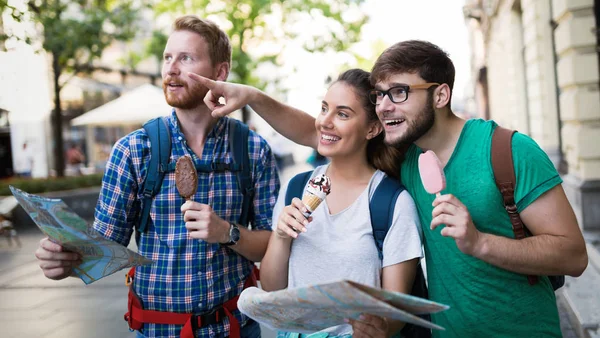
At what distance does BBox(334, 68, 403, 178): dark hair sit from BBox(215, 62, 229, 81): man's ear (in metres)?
0.69

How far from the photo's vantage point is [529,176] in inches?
91.0

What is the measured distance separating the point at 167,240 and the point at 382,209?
1005mm

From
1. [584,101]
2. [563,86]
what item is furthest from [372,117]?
[563,86]

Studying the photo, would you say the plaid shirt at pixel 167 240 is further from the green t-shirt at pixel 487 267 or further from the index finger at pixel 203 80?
the green t-shirt at pixel 487 267

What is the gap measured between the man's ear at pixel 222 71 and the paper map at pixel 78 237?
3.57 feet

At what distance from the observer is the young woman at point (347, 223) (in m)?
2.42

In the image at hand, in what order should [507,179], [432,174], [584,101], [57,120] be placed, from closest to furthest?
[432,174] < [507,179] < [584,101] < [57,120]

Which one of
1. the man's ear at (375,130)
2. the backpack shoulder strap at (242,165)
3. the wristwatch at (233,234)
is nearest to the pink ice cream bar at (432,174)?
the man's ear at (375,130)

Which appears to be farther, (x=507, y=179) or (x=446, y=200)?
(x=507, y=179)

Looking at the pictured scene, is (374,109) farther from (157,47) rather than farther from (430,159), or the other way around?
(157,47)

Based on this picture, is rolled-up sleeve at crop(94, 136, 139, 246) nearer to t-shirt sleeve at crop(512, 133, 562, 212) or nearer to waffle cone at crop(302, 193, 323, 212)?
waffle cone at crop(302, 193, 323, 212)

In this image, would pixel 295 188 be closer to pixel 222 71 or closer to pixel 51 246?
A: pixel 222 71

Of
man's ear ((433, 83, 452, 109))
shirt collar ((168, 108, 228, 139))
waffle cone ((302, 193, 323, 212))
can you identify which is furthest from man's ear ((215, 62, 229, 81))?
man's ear ((433, 83, 452, 109))

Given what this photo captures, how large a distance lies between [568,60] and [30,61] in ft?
22.6
